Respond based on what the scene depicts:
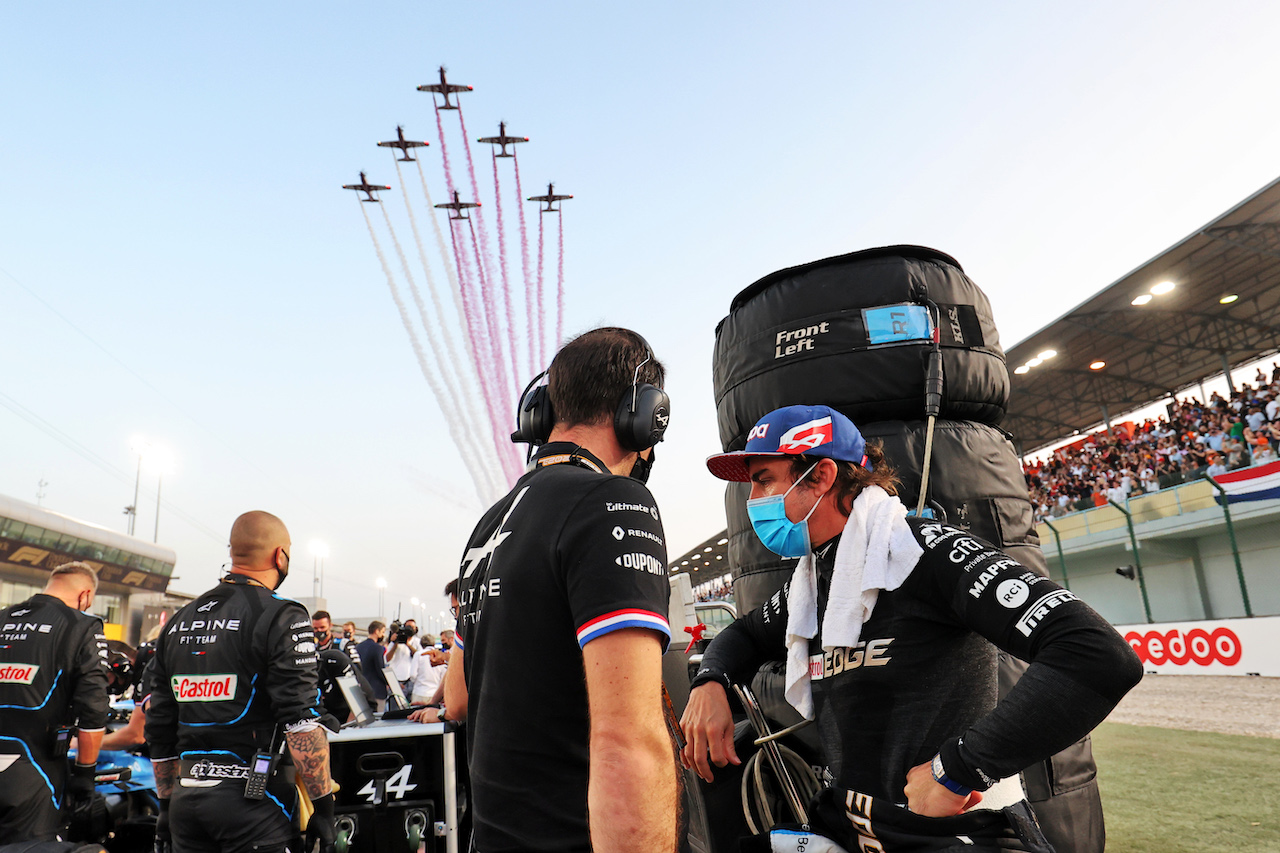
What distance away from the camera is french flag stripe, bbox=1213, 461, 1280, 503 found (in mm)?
14852

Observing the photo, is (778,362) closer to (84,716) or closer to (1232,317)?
(84,716)

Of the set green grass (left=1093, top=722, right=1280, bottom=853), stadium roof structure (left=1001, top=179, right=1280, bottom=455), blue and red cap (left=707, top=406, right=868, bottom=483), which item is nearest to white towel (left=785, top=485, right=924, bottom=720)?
blue and red cap (left=707, top=406, right=868, bottom=483)

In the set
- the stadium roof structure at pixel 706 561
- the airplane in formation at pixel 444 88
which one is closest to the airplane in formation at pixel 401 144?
the airplane in formation at pixel 444 88

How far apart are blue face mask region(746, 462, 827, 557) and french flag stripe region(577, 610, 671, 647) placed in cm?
109

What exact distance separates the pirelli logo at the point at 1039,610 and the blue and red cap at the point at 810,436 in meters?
0.70

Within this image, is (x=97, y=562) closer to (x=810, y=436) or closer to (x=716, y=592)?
(x=716, y=592)

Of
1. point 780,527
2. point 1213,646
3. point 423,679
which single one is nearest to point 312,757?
point 780,527

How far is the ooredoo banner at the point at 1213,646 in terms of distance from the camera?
1270cm

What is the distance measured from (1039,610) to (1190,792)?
15.9 ft

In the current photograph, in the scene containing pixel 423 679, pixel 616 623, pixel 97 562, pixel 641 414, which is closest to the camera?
pixel 616 623

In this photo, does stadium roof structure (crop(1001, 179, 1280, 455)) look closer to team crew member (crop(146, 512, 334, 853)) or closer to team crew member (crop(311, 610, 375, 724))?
team crew member (crop(311, 610, 375, 724))

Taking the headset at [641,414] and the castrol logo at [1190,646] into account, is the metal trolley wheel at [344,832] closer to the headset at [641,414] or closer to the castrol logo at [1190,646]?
the headset at [641,414]

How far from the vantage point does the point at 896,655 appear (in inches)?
78.7

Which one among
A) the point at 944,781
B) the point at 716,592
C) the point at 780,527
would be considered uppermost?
the point at 716,592
